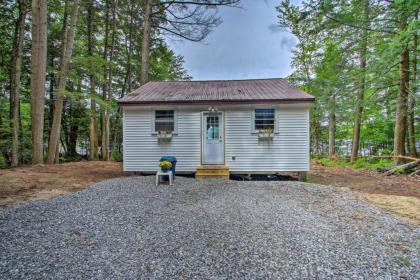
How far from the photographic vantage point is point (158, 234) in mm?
3053

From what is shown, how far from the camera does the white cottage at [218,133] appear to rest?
7.46m

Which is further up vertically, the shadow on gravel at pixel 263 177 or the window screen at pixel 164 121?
the window screen at pixel 164 121

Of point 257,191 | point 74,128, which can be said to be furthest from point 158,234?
point 74,128

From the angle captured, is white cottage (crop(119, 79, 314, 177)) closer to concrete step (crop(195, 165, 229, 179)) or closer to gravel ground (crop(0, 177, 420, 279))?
concrete step (crop(195, 165, 229, 179))

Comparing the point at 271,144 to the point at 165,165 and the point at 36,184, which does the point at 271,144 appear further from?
the point at 36,184

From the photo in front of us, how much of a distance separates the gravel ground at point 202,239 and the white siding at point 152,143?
2964 mm

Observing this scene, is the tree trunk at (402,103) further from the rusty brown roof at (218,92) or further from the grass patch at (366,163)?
the rusty brown roof at (218,92)

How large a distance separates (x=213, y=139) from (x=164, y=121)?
6.19ft

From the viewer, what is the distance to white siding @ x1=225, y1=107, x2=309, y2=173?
24.4ft

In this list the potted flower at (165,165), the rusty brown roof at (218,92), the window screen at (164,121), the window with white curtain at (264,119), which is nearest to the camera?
the potted flower at (165,165)

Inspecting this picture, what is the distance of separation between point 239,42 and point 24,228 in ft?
46.9

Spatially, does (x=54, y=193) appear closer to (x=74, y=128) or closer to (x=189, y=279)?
(x=189, y=279)

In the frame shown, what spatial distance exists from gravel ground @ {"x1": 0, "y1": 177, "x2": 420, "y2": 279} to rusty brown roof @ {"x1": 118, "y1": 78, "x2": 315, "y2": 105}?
3.73 m

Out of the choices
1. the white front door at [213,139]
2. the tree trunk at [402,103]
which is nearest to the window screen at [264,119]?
the white front door at [213,139]
